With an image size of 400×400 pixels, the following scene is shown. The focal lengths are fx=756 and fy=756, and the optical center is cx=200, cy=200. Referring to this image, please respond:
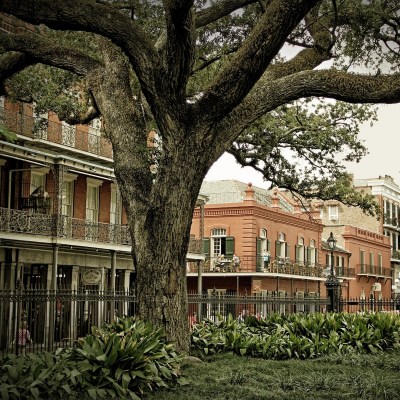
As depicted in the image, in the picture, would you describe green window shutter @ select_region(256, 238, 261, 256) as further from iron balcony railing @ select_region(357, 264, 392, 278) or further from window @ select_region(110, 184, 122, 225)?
iron balcony railing @ select_region(357, 264, 392, 278)

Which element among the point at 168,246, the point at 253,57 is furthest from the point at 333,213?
the point at 253,57

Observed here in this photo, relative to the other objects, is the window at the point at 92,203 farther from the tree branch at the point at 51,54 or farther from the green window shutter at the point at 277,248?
the green window shutter at the point at 277,248

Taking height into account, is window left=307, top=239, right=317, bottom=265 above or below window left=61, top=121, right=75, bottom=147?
below

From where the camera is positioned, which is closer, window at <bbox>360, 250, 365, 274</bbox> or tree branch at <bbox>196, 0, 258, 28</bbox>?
tree branch at <bbox>196, 0, 258, 28</bbox>

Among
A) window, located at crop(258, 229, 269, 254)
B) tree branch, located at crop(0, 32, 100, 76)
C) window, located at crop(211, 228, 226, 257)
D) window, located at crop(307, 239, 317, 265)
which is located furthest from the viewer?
window, located at crop(307, 239, 317, 265)

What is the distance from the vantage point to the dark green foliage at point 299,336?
45.2 feet

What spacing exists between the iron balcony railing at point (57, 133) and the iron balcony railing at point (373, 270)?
32393 millimetres

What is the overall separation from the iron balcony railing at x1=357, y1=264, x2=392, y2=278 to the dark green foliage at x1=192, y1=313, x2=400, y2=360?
40.0 m

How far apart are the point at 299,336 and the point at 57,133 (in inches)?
555

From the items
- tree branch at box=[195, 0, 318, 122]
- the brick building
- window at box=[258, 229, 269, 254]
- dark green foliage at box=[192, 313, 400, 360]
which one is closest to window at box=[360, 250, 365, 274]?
the brick building

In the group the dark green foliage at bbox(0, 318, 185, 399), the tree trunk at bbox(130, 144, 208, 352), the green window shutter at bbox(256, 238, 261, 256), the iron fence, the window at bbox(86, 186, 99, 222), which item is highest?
the window at bbox(86, 186, 99, 222)

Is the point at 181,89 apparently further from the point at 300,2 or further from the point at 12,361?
the point at 12,361

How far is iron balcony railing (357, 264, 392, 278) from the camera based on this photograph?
56344 millimetres

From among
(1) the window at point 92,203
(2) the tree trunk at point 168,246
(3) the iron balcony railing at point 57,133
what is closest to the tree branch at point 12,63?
(2) the tree trunk at point 168,246
